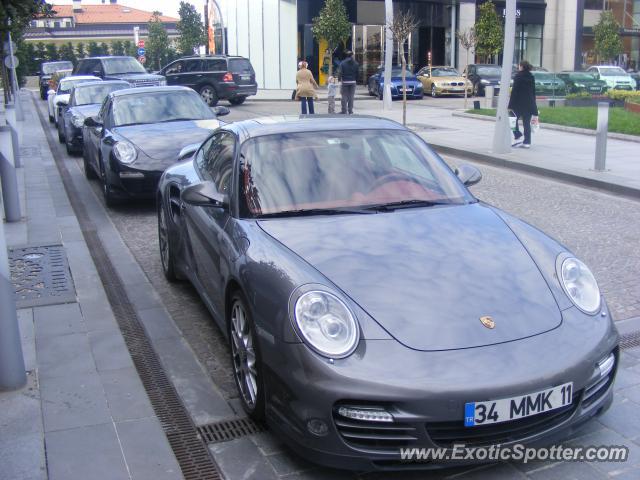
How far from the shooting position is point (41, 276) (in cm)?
698

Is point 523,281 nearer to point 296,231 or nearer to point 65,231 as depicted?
point 296,231

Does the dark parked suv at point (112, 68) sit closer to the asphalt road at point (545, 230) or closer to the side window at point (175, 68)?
the side window at point (175, 68)

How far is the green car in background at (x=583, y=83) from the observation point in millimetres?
29656

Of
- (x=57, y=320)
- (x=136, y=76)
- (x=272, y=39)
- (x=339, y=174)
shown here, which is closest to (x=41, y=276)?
(x=57, y=320)

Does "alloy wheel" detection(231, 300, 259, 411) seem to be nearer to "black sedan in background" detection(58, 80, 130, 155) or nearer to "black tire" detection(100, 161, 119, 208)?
"black tire" detection(100, 161, 119, 208)

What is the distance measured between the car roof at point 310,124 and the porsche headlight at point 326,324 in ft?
5.96

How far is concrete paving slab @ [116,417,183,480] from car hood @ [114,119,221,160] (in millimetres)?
5930

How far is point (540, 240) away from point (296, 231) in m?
1.38

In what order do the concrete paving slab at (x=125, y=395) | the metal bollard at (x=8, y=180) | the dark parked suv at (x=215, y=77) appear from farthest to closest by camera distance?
the dark parked suv at (x=215, y=77) → the metal bollard at (x=8, y=180) → the concrete paving slab at (x=125, y=395)

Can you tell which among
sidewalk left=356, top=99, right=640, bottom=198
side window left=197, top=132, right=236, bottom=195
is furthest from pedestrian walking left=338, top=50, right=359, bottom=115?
side window left=197, top=132, right=236, bottom=195

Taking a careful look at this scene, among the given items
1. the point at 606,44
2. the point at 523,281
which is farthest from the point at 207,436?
the point at 606,44

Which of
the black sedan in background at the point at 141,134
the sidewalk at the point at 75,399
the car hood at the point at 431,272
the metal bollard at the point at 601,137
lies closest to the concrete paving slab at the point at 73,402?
the sidewalk at the point at 75,399

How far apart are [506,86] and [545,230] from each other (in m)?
6.54

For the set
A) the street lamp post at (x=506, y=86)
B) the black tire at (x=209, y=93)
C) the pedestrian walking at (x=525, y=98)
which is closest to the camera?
the street lamp post at (x=506, y=86)
